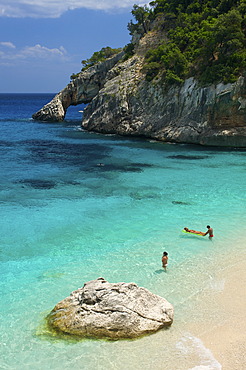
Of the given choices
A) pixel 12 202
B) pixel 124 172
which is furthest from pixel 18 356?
pixel 124 172

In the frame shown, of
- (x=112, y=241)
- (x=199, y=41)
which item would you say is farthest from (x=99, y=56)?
(x=112, y=241)

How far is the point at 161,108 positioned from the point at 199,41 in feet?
38.6

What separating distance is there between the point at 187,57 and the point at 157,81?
584 centimetres

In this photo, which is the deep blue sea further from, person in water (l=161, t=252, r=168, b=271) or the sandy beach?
the sandy beach

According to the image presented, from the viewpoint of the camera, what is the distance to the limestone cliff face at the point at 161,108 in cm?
4691

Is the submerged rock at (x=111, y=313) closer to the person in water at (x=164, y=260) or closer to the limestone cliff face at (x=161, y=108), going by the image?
the person in water at (x=164, y=260)

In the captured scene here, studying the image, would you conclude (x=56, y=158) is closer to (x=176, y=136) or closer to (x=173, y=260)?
(x=176, y=136)

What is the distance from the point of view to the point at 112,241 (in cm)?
2012

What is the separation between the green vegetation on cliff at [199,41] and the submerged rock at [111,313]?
39.5m

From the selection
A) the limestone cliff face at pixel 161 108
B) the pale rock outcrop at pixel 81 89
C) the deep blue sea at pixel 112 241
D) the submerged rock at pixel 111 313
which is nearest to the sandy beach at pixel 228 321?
the deep blue sea at pixel 112 241

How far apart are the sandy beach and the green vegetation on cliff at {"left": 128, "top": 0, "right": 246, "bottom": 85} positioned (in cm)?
3568

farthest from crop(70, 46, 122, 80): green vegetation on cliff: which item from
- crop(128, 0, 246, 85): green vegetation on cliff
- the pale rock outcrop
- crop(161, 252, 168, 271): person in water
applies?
crop(161, 252, 168, 271): person in water

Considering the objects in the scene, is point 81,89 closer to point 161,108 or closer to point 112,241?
point 161,108

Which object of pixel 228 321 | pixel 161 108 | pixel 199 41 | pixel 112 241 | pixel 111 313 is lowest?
pixel 112 241
